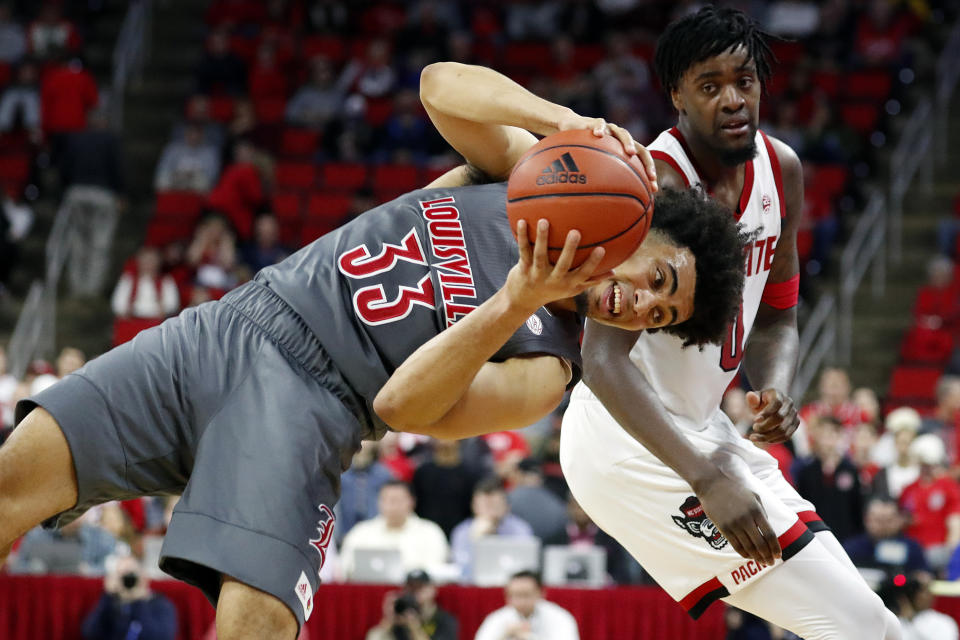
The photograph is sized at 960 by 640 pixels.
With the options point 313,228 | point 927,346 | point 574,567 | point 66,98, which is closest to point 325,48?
point 313,228

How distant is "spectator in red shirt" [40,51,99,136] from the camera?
16.4 m

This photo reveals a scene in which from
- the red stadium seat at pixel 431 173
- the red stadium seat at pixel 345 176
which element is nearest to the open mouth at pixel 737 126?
the red stadium seat at pixel 431 173

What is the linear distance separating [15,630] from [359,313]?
6.57 metres

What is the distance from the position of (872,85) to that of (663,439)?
46.2ft

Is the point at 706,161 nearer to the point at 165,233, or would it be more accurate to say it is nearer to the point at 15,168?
the point at 165,233

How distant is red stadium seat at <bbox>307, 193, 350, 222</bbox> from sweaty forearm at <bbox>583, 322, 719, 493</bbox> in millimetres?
12113

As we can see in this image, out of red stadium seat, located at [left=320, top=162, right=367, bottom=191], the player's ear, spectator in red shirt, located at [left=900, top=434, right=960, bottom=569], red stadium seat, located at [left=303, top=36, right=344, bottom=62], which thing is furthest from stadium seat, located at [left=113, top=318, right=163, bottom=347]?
the player's ear

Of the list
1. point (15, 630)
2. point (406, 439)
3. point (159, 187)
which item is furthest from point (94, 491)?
point (159, 187)

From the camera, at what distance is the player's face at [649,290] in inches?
153

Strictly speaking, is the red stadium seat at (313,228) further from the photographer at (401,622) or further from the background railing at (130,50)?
the photographer at (401,622)

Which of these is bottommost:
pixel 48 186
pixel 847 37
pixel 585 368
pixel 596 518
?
pixel 48 186

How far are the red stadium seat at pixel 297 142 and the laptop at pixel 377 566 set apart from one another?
28.3ft

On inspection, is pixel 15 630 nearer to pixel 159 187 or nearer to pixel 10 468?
pixel 10 468

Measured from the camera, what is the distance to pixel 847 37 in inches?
699
